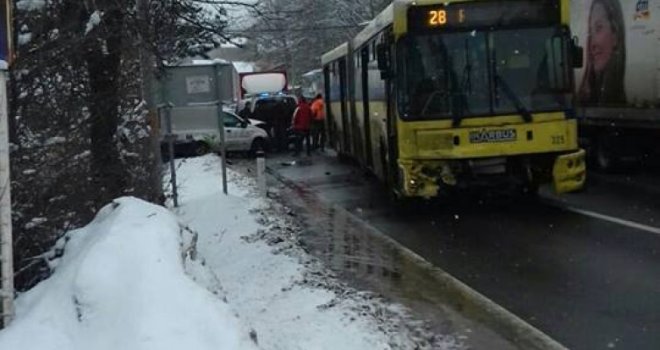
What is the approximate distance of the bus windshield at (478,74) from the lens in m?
13.1

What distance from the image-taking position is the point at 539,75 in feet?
43.1

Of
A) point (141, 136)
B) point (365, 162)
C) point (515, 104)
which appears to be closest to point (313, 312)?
point (141, 136)

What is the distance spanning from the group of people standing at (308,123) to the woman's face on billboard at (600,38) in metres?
12.2

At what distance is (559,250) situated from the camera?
10.7m

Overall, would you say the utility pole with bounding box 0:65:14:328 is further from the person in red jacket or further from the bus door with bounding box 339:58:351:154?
the person in red jacket

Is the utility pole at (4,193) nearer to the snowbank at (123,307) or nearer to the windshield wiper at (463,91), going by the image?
the snowbank at (123,307)

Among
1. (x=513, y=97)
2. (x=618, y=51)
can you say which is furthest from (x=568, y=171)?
(x=618, y=51)

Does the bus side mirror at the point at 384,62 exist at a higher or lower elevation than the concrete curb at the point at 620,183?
higher

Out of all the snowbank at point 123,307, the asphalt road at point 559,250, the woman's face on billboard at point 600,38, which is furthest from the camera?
the woman's face on billboard at point 600,38

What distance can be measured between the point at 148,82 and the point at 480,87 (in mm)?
4549

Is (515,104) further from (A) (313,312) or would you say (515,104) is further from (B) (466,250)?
(A) (313,312)

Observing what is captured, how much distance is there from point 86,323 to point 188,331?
0.60 metres

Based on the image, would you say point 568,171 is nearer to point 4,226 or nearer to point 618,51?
point 618,51

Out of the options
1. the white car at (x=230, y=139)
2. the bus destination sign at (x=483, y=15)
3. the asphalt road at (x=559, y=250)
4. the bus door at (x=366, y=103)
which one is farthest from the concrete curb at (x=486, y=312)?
the white car at (x=230, y=139)
